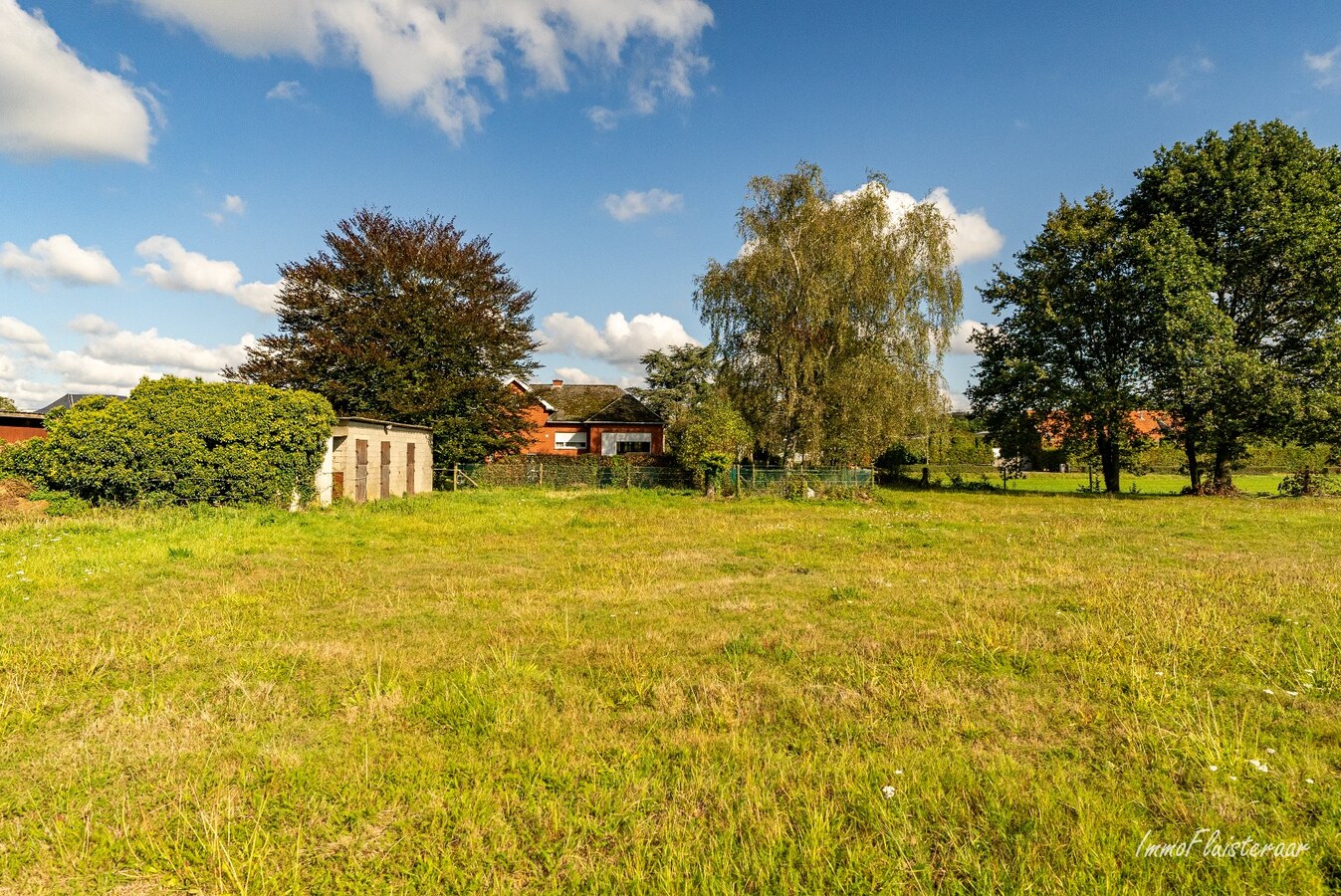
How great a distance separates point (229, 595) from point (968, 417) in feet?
105

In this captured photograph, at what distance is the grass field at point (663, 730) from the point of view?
9.51ft

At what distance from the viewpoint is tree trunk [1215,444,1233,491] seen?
2529 centimetres

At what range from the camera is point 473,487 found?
27.5m

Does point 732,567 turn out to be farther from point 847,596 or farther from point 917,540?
point 917,540

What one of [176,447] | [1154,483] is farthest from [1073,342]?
[176,447]

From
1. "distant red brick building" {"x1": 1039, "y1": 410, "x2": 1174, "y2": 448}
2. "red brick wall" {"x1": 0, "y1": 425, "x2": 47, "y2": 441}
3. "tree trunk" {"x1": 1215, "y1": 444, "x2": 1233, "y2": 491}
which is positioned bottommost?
"tree trunk" {"x1": 1215, "y1": 444, "x2": 1233, "y2": 491}

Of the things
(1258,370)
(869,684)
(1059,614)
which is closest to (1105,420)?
(1258,370)

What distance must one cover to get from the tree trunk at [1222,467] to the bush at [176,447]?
35.5 meters

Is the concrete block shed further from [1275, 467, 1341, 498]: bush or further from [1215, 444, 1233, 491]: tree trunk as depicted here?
[1275, 467, 1341, 498]: bush

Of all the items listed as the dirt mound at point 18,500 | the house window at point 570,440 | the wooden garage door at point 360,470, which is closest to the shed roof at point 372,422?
the wooden garage door at point 360,470

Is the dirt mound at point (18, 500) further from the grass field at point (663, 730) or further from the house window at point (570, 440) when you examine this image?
the house window at point (570, 440)

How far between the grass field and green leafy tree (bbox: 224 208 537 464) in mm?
18257

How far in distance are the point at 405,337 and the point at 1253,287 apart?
3636cm

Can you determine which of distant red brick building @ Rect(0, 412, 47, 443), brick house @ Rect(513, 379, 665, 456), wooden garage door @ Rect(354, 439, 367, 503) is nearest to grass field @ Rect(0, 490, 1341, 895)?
wooden garage door @ Rect(354, 439, 367, 503)
